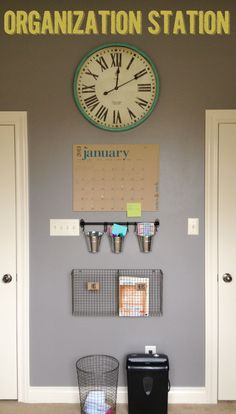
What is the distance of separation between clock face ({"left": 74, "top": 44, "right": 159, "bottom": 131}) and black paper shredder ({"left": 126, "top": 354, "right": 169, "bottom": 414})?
1.60 m

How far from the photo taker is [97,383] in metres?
2.36

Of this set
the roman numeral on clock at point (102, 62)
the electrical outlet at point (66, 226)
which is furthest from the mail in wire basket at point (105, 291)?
the roman numeral on clock at point (102, 62)

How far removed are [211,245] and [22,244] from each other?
1.31m

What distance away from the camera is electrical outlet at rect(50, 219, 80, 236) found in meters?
2.38

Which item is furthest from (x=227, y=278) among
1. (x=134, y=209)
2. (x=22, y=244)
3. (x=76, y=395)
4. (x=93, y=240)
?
(x=22, y=244)

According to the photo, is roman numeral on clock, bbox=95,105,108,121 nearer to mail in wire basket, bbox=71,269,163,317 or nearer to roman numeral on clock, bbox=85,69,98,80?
roman numeral on clock, bbox=85,69,98,80

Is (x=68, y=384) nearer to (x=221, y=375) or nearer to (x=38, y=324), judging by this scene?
(x=38, y=324)

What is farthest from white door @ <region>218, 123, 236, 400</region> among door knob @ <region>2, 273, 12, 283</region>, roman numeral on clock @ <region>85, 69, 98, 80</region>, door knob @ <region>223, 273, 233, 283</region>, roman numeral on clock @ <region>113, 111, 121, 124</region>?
door knob @ <region>2, 273, 12, 283</region>

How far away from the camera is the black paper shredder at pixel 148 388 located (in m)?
2.20

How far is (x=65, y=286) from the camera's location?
7.87 feet

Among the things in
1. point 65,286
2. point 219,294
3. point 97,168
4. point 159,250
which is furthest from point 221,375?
point 97,168

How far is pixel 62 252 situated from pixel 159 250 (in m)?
0.68

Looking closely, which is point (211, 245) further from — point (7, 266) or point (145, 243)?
point (7, 266)

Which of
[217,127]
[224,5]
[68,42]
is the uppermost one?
[224,5]
